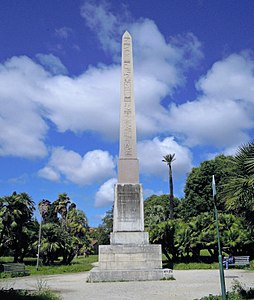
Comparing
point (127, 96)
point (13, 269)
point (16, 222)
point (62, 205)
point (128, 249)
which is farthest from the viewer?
point (62, 205)

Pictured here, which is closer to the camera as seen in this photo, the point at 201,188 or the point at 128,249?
the point at 128,249

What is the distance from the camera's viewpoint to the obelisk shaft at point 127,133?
533 inches

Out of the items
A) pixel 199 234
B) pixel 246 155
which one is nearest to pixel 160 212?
pixel 199 234

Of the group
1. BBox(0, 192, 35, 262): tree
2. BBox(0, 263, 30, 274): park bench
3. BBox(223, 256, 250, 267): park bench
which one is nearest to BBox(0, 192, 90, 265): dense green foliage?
BBox(0, 192, 35, 262): tree

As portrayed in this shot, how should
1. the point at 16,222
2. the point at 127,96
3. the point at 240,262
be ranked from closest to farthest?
the point at 127,96 → the point at 240,262 → the point at 16,222

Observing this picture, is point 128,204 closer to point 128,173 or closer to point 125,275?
point 128,173

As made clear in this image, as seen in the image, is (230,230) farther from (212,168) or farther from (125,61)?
(212,168)

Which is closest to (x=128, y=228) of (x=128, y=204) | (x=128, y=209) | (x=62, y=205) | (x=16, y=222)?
(x=128, y=209)

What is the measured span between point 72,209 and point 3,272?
29.3 m

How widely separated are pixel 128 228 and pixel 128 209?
75 centimetres

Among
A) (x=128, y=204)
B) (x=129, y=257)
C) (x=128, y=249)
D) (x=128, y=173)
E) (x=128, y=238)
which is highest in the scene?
(x=128, y=173)

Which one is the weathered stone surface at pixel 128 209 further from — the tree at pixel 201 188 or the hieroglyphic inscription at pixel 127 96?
the tree at pixel 201 188

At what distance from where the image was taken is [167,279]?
12141mm

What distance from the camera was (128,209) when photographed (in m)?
13.0
